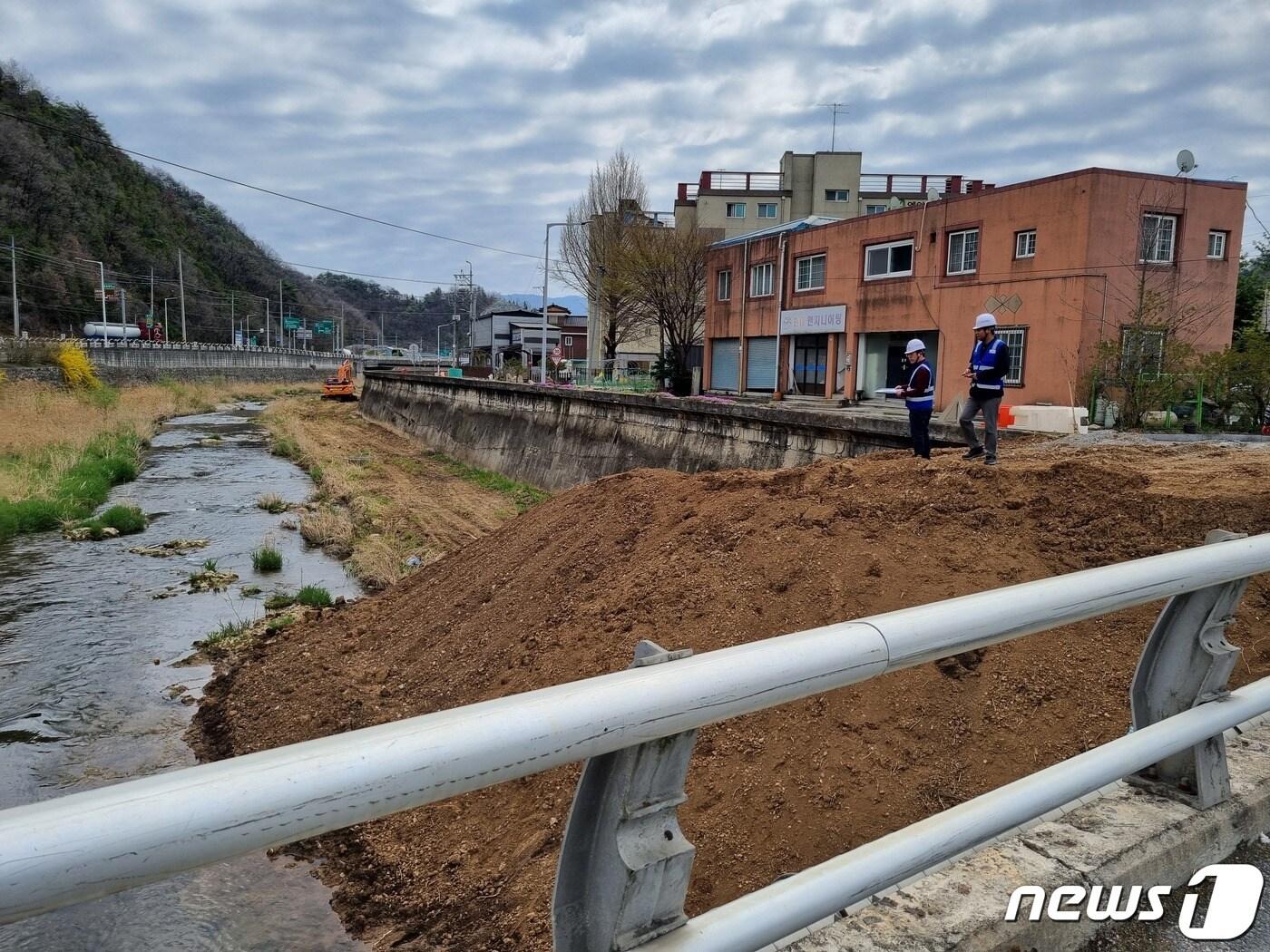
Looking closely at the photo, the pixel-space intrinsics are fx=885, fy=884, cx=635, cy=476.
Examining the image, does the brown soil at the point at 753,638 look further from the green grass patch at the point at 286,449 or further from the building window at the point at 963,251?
the green grass patch at the point at 286,449

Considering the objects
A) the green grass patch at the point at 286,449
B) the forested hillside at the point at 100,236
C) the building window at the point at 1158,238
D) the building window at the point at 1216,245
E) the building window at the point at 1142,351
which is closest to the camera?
the building window at the point at 1142,351

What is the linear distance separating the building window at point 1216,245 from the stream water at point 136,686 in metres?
23.3

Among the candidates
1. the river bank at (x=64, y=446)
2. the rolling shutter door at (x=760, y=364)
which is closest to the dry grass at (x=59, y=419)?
the river bank at (x=64, y=446)

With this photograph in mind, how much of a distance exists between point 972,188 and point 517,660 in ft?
147

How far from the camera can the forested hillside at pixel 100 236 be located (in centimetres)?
7138

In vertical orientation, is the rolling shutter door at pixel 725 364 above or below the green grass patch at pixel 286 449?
above

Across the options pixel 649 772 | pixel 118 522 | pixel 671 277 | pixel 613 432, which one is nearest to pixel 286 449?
pixel 118 522

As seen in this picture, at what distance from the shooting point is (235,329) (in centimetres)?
10506

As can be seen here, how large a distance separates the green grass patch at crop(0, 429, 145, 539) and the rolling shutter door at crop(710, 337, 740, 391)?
22.6m

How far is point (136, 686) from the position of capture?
9.16m

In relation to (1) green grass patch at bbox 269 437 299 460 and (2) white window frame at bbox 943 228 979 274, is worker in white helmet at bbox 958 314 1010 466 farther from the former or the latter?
(1) green grass patch at bbox 269 437 299 460

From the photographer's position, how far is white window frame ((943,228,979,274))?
2541cm

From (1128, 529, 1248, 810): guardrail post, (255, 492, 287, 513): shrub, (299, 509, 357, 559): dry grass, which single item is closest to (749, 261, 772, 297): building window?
(255, 492, 287, 513): shrub

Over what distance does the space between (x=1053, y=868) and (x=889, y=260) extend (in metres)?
28.5
